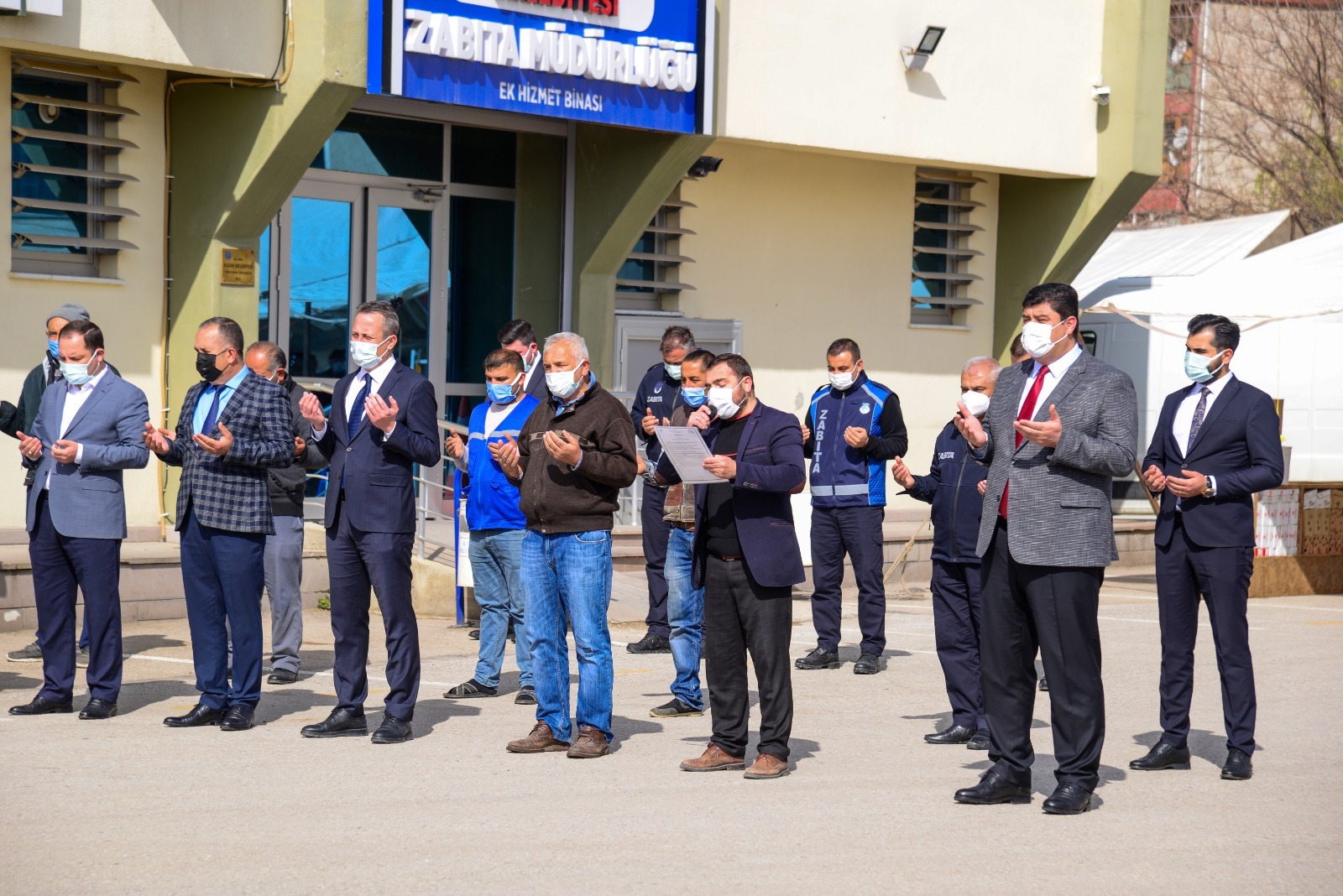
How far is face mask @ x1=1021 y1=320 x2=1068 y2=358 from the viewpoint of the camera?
22.6ft

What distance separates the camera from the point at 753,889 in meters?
5.67

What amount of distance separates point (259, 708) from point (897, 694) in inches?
147

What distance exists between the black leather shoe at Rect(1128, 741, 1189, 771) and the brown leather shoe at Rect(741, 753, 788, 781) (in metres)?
1.71

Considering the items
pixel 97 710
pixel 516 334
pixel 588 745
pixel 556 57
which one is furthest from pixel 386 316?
pixel 556 57

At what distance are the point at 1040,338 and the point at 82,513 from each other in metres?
4.94

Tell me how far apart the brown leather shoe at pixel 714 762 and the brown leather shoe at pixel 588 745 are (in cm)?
43

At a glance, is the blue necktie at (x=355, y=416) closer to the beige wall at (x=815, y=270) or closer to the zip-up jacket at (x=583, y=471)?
the zip-up jacket at (x=583, y=471)

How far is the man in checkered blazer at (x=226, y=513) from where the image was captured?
8406 millimetres

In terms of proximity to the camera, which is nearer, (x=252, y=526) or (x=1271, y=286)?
(x=252, y=526)

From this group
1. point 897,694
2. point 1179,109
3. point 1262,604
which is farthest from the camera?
point 1179,109

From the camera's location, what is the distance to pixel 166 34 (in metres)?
12.0

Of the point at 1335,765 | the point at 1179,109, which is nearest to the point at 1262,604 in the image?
the point at 1335,765

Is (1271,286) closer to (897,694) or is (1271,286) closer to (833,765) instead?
(897,694)

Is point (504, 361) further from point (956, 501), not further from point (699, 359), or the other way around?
point (956, 501)
